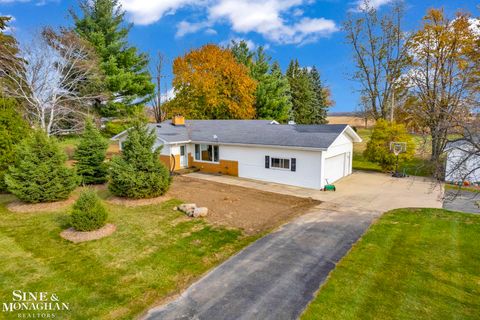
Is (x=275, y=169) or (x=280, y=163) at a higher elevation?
(x=280, y=163)

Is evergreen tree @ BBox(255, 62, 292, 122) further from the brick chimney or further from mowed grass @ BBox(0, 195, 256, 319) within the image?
mowed grass @ BBox(0, 195, 256, 319)

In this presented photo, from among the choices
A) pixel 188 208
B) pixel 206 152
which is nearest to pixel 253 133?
pixel 206 152

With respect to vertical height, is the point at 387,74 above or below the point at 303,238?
above

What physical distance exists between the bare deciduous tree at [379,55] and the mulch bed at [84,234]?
2498cm

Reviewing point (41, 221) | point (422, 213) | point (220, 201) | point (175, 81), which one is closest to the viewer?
point (41, 221)

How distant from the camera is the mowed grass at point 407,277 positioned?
560 centimetres

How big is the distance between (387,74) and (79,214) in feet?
93.8

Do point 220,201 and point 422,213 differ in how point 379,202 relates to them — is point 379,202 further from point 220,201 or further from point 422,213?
point 220,201

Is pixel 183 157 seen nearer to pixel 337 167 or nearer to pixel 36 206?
pixel 36 206

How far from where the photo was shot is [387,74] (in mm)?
26609

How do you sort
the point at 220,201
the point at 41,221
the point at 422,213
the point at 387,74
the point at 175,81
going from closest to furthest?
the point at 41,221 → the point at 422,213 → the point at 220,201 → the point at 387,74 → the point at 175,81

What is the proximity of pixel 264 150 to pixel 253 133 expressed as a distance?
2.52m

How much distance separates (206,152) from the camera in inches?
858

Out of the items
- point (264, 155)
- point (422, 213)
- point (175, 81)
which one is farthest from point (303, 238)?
point (175, 81)
